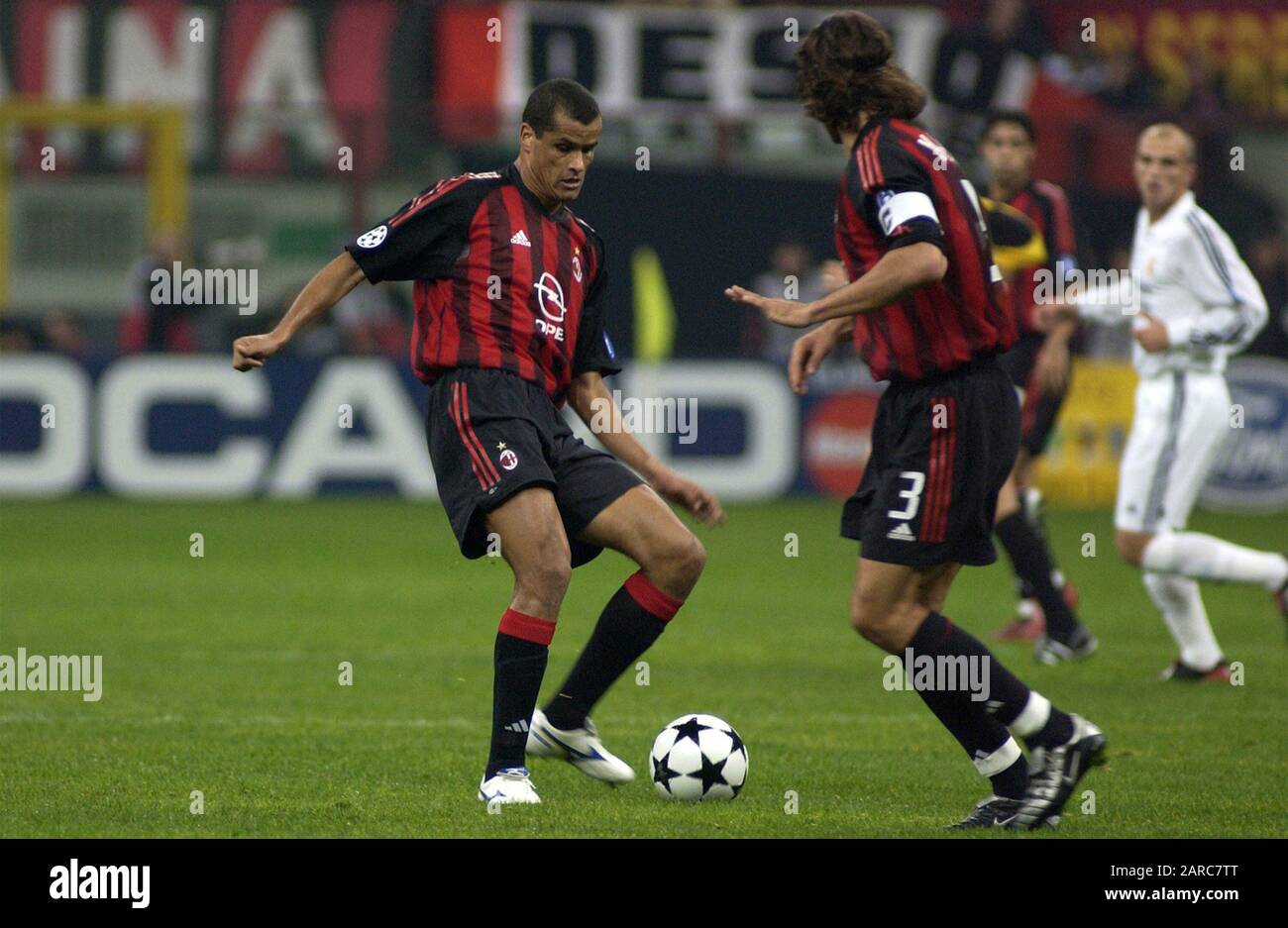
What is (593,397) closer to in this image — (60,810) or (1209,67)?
(60,810)

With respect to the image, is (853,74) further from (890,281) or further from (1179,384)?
(1179,384)

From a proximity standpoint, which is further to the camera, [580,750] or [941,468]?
[580,750]

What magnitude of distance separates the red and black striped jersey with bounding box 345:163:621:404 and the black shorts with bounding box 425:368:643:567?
0.08m

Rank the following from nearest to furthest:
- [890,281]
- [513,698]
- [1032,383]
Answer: [890,281], [513,698], [1032,383]

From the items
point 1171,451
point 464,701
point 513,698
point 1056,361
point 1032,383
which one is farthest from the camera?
point 1032,383

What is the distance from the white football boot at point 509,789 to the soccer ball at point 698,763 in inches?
17.5

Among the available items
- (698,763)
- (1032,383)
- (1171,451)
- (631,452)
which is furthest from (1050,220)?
(698,763)

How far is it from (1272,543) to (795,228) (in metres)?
7.09

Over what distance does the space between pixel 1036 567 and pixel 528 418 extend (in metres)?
4.19

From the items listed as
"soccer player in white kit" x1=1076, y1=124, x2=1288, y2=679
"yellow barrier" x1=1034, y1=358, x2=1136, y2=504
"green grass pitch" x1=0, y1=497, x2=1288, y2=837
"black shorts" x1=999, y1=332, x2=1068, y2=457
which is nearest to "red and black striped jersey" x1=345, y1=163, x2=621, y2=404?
"green grass pitch" x1=0, y1=497, x2=1288, y2=837

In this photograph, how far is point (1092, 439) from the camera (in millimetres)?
18625

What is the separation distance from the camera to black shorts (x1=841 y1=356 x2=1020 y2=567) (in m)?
5.77

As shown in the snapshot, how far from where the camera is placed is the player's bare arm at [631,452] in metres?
6.37

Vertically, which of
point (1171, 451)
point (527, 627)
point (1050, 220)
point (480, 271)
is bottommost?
point (527, 627)
